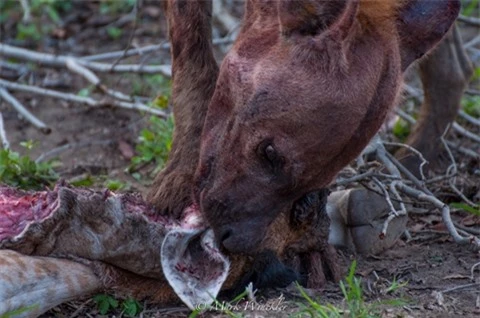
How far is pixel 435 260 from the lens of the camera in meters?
4.12

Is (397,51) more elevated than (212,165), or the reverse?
(397,51)

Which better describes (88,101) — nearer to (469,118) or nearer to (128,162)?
(128,162)

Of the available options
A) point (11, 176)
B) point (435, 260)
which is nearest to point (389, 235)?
point (435, 260)

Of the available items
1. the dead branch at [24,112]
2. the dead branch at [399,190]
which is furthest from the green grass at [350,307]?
the dead branch at [24,112]

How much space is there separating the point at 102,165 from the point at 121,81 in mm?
1484

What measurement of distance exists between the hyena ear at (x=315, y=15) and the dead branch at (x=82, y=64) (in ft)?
9.01

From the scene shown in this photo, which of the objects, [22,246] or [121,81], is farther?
[121,81]

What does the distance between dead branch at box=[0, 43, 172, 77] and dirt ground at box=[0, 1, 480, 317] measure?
6.2 inches

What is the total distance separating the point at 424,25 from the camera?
3.51 meters

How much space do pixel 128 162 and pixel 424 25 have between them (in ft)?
8.05

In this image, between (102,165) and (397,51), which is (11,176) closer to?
(102,165)

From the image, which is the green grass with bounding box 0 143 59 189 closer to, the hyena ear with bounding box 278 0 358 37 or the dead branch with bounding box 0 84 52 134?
the dead branch with bounding box 0 84 52 134

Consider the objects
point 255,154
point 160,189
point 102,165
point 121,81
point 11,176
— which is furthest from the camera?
point 121,81

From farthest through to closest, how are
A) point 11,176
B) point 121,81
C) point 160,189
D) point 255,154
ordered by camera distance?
point 121,81, point 11,176, point 160,189, point 255,154
